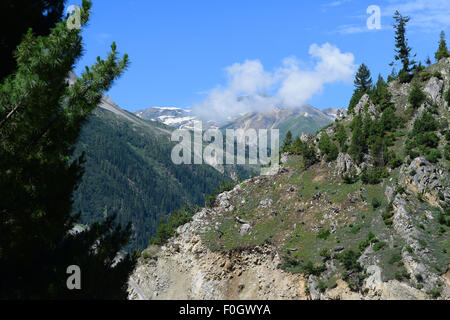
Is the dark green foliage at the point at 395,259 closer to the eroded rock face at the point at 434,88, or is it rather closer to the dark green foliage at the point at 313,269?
the dark green foliage at the point at 313,269

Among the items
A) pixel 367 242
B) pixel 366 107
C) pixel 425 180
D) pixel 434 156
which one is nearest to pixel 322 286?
pixel 367 242

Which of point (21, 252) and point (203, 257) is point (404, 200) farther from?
point (21, 252)

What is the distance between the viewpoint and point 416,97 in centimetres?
7269

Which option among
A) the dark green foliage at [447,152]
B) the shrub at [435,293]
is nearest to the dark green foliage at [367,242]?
the shrub at [435,293]

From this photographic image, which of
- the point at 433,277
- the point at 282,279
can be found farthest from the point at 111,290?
the point at 282,279

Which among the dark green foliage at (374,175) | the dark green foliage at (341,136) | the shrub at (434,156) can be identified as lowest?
the dark green foliage at (374,175)

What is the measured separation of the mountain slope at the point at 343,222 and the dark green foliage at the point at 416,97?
0.22m

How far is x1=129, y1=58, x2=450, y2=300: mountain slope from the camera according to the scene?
52281 mm

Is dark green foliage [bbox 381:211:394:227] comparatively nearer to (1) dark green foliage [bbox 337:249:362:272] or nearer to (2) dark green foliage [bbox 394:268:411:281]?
(1) dark green foliage [bbox 337:249:362:272]

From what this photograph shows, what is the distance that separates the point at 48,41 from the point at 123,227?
6623 mm

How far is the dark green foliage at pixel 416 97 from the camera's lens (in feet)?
238

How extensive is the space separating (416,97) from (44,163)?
2954 inches

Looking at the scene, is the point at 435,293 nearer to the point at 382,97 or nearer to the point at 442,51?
the point at 382,97
